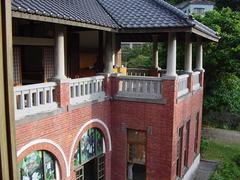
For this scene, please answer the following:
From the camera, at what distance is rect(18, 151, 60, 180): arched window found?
7.20 m

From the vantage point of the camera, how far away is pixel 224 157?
691 inches

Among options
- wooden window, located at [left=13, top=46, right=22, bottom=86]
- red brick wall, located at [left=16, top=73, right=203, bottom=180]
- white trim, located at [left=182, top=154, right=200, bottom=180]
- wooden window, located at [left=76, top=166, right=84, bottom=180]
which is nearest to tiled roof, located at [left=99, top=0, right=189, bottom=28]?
red brick wall, located at [left=16, top=73, right=203, bottom=180]

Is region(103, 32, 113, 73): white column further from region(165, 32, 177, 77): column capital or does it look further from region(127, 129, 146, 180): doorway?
region(127, 129, 146, 180): doorway

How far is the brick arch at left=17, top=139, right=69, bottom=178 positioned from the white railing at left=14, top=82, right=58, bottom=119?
728 millimetres

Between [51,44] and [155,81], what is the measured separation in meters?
3.50

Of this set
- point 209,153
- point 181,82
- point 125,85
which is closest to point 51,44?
point 125,85

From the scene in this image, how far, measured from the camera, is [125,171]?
10.7 metres

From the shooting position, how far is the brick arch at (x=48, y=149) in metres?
6.85

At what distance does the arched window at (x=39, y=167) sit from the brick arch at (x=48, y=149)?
13 centimetres

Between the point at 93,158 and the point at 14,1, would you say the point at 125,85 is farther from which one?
the point at 14,1

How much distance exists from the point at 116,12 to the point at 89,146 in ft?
15.2

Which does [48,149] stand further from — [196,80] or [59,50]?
[196,80]

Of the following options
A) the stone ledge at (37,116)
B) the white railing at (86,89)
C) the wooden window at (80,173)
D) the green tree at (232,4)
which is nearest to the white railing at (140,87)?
the white railing at (86,89)

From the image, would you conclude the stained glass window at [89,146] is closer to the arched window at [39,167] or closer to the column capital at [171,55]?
the arched window at [39,167]
